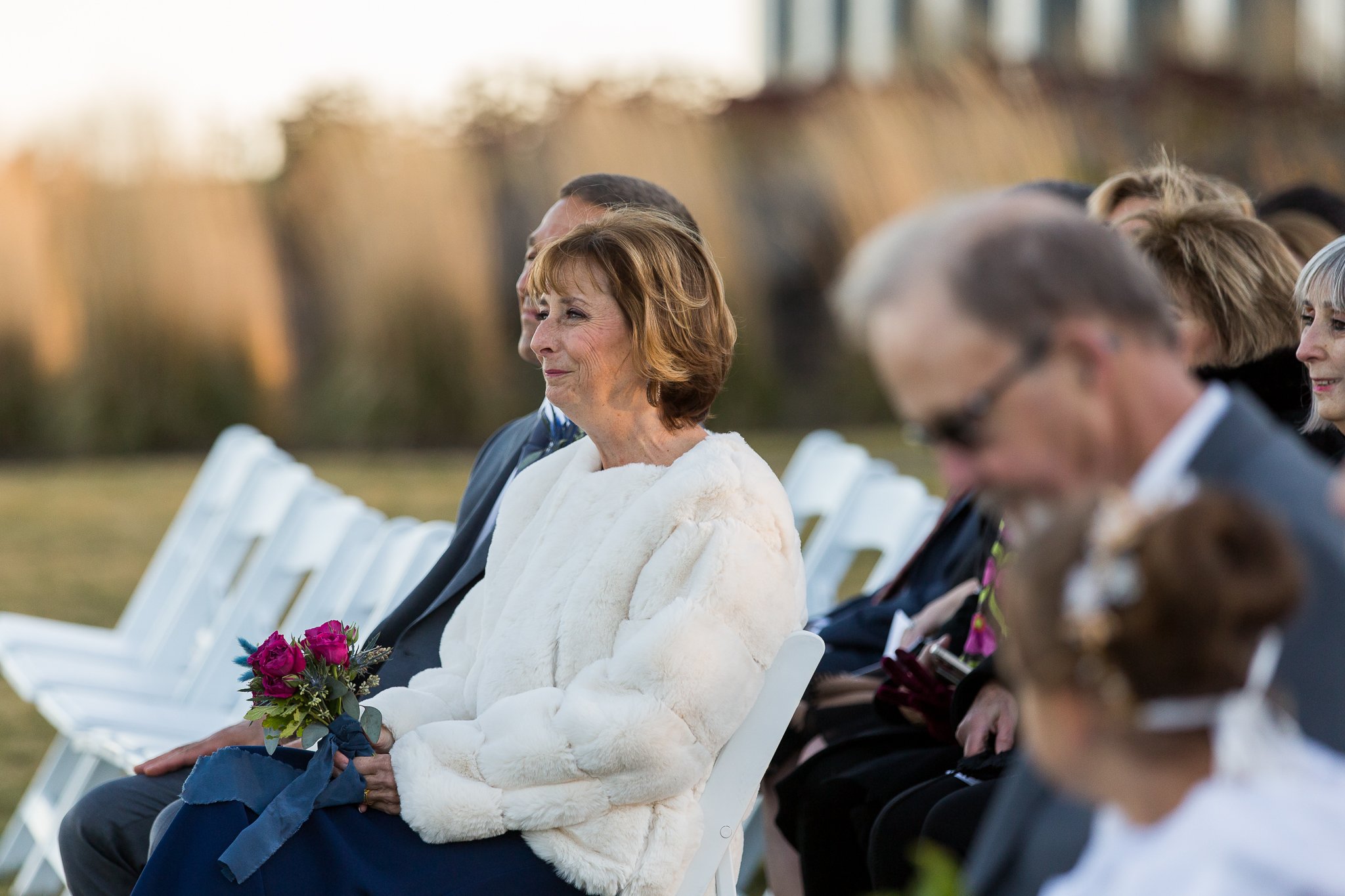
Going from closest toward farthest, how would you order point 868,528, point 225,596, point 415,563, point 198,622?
1. point 415,563
2. point 868,528
3. point 198,622
4. point 225,596

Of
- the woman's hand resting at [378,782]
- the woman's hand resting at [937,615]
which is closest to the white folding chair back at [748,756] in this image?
the woman's hand resting at [378,782]

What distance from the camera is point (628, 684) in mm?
2607

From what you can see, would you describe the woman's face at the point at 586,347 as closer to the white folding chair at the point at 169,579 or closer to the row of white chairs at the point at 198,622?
the row of white chairs at the point at 198,622

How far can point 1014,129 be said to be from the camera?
1132 cm

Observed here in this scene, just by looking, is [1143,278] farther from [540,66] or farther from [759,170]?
[540,66]

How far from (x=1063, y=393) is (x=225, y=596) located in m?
4.59

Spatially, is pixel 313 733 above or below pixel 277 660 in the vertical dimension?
below

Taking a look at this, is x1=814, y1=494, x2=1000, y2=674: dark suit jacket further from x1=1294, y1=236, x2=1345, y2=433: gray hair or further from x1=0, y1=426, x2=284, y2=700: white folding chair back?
x1=0, y1=426, x2=284, y2=700: white folding chair back

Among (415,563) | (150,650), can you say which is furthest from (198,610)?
(415,563)

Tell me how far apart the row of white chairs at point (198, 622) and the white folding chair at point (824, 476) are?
1390 mm

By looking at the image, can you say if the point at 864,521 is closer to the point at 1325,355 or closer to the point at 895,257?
the point at 1325,355

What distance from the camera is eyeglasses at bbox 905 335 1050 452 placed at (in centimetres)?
146

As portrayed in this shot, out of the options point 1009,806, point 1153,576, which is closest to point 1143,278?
point 1153,576

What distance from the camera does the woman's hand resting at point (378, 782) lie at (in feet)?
9.00
